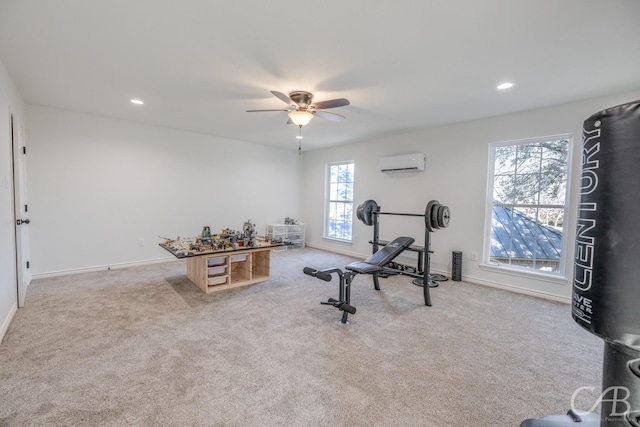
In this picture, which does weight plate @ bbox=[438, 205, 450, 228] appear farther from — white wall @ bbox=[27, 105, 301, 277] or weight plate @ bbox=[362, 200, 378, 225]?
white wall @ bbox=[27, 105, 301, 277]

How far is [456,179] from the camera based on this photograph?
4.36m

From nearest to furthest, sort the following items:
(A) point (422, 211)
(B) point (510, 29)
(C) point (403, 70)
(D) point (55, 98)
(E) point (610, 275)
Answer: (E) point (610, 275) < (B) point (510, 29) < (C) point (403, 70) < (D) point (55, 98) < (A) point (422, 211)

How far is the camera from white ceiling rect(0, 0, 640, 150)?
1.81 m

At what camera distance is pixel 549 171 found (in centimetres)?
361

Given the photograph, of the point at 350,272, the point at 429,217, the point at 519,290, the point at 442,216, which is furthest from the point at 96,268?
the point at 519,290

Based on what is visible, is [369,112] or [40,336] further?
[369,112]

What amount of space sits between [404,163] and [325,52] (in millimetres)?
2938

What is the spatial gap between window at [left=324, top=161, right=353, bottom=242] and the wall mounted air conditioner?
109 centimetres

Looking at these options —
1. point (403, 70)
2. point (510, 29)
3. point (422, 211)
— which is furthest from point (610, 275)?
point (422, 211)

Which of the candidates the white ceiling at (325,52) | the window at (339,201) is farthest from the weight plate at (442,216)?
the window at (339,201)

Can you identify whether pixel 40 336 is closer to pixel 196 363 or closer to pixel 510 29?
pixel 196 363

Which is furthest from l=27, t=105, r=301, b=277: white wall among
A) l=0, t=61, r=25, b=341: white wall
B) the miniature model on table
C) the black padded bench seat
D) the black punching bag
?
the black punching bag

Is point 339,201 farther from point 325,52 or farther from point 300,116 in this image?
point 325,52

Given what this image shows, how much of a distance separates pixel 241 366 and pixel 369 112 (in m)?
3.34
